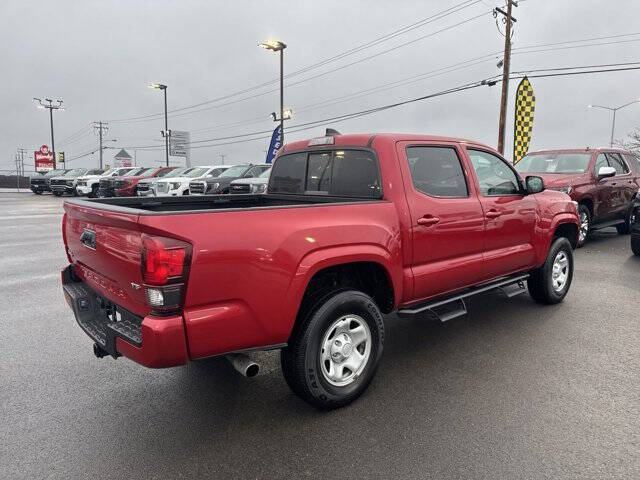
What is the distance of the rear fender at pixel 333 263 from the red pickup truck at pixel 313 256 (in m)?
0.01

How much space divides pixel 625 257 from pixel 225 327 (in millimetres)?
8567

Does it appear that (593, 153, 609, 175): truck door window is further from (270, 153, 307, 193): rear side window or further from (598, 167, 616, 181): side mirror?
(270, 153, 307, 193): rear side window

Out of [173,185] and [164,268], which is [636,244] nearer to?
[164,268]

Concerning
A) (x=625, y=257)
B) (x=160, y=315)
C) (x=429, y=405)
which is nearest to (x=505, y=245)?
(x=429, y=405)

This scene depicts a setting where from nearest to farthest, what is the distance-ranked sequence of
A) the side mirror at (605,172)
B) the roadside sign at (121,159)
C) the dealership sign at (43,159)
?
the side mirror at (605,172) < the dealership sign at (43,159) < the roadside sign at (121,159)

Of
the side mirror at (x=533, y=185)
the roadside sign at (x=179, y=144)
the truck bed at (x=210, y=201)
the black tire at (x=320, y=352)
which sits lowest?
the black tire at (x=320, y=352)

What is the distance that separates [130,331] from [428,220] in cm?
228

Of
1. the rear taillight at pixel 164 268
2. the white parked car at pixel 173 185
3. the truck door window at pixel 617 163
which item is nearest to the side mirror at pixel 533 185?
the rear taillight at pixel 164 268

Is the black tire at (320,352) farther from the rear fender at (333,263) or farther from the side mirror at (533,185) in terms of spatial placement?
the side mirror at (533,185)

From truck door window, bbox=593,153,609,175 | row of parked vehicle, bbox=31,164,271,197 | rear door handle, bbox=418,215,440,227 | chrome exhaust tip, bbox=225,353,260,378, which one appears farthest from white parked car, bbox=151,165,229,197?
chrome exhaust tip, bbox=225,353,260,378

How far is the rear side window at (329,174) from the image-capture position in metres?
3.62

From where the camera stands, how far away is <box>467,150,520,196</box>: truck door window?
170 inches

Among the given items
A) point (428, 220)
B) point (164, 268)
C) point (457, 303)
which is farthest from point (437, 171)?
point (164, 268)

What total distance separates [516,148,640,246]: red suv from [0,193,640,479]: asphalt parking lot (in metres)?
4.85
